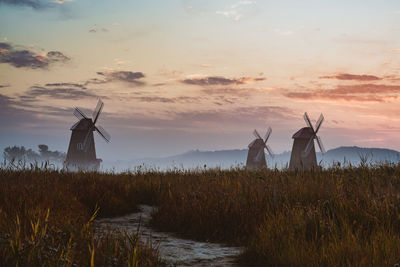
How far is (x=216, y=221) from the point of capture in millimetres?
6887

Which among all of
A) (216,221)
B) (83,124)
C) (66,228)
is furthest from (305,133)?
(66,228)

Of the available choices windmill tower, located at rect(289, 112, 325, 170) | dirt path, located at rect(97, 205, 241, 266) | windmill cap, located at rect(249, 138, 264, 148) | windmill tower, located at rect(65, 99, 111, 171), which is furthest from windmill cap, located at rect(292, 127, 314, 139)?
dirt path, located at rect(97, 205, 241, 266)

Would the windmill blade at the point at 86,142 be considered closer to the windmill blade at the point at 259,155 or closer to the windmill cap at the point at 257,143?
the windmill blade at the point at 259,155

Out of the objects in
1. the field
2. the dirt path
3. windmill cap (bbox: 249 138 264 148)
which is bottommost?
the dirt path

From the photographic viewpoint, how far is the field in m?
4.08

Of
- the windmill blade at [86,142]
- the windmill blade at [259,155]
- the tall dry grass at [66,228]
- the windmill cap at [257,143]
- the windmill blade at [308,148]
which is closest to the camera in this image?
the tall dry grass at [66,228]

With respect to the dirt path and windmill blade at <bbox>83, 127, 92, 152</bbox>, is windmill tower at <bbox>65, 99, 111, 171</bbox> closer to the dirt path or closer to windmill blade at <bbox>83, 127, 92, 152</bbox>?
windmill blade at <bbox>83, 127, 92, 152</bbox>

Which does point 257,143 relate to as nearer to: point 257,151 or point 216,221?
point 257,151

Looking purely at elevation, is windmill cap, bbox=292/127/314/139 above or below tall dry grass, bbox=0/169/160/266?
above

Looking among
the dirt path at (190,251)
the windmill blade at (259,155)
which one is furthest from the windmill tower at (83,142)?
the dirt path at (190,251)

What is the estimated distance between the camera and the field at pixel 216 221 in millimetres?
4078

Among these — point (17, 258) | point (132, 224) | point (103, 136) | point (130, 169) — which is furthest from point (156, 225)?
point (103, 136)

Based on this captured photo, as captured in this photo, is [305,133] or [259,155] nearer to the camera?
[305,133]

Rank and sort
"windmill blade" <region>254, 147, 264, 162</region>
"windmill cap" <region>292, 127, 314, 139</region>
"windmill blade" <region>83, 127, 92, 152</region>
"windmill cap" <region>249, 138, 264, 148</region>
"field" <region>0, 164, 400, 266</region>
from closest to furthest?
"field" <region>0, 164, 400, 266</region>
"windmill blade" <region>83, 127, 92, 152</region>
"windmill cap" <region>292, 127, 314, 139</region>
"windmill blade" <region>254, 147, 264, 162</region>
"windmill cap" <region>249, 138, 264, 148</region>
